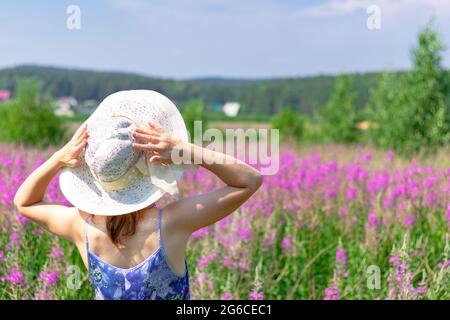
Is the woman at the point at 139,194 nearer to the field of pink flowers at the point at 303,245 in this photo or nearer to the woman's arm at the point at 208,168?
the woman's arm at the point at 208,168

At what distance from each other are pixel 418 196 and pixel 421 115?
29.4ft

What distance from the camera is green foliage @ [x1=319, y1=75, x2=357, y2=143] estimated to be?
66.4 ft

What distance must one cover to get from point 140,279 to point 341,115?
63.2 feet

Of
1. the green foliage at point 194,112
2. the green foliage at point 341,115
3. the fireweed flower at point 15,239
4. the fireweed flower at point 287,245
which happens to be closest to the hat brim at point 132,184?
the fireweed flower at point 15,239

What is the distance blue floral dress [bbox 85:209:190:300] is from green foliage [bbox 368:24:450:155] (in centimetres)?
1176

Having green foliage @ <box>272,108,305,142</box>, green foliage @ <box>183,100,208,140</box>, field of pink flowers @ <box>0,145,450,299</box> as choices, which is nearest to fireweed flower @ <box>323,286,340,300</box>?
field of pink flowers @ <box>0,145,450,299</box>

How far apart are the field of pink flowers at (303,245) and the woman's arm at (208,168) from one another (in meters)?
1.16

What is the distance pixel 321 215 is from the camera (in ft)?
15.3

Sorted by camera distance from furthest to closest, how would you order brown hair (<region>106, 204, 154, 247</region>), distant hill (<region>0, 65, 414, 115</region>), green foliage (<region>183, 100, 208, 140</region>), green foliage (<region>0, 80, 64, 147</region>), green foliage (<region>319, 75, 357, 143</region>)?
1. distant hill (<region>0, 65, 414, 115</region>)
2. green foliage (<region>183, 100, 208, 140</region>)
3. green foliage (<region>319, 75, 357, 143</region>)
4. green foliage (<region>0, 80, 64, 147</region>)
5. brown hair (<region>106, 204, 154, 247</region>)

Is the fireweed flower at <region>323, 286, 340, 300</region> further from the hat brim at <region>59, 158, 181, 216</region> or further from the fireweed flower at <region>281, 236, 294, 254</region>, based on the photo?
the hat brim at <region>59, 158, 181, 216</region>

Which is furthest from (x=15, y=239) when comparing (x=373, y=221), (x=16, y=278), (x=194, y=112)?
(x=194, y=112)

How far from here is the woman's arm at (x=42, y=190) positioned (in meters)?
1.91

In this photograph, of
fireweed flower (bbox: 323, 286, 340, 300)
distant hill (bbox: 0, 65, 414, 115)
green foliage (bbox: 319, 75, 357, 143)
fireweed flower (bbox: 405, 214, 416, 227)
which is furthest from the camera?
distant hill (bbox: 0, 65, 414, 115)
